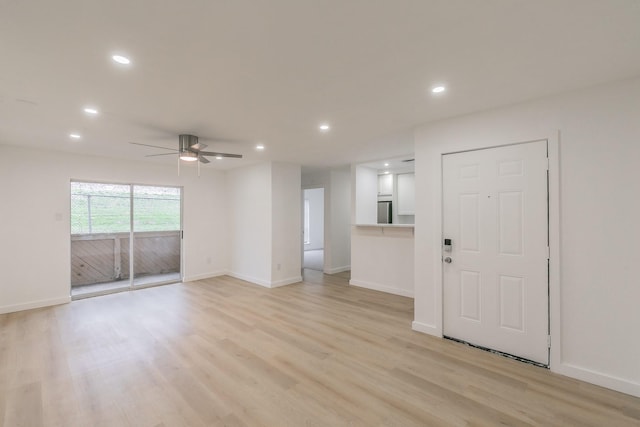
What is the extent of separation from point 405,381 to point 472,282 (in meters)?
1.37

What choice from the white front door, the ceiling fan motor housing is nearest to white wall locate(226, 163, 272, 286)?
the ceiling fan motor housing

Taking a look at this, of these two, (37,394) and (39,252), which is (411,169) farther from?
(39,252)

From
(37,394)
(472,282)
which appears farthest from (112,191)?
(472,282)

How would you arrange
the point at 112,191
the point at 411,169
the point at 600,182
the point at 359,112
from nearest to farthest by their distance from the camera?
the point at 600,182, the point at 359,112, the point at 112,191, the point at 411,169

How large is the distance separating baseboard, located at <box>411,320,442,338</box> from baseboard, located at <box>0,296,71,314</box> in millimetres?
5754

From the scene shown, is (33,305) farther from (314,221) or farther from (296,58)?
(314,221)

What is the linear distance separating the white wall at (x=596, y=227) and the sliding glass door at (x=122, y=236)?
6.44m

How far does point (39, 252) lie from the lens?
15.3ft

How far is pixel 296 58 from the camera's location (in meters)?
2.05

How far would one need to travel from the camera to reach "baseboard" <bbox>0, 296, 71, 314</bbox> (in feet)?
14.3

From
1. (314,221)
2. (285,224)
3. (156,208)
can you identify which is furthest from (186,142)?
(314,221)

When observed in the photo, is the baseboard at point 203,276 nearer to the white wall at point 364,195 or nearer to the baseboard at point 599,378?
the white wall at point 364,195

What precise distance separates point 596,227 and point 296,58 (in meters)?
2.94

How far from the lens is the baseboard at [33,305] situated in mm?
4363
